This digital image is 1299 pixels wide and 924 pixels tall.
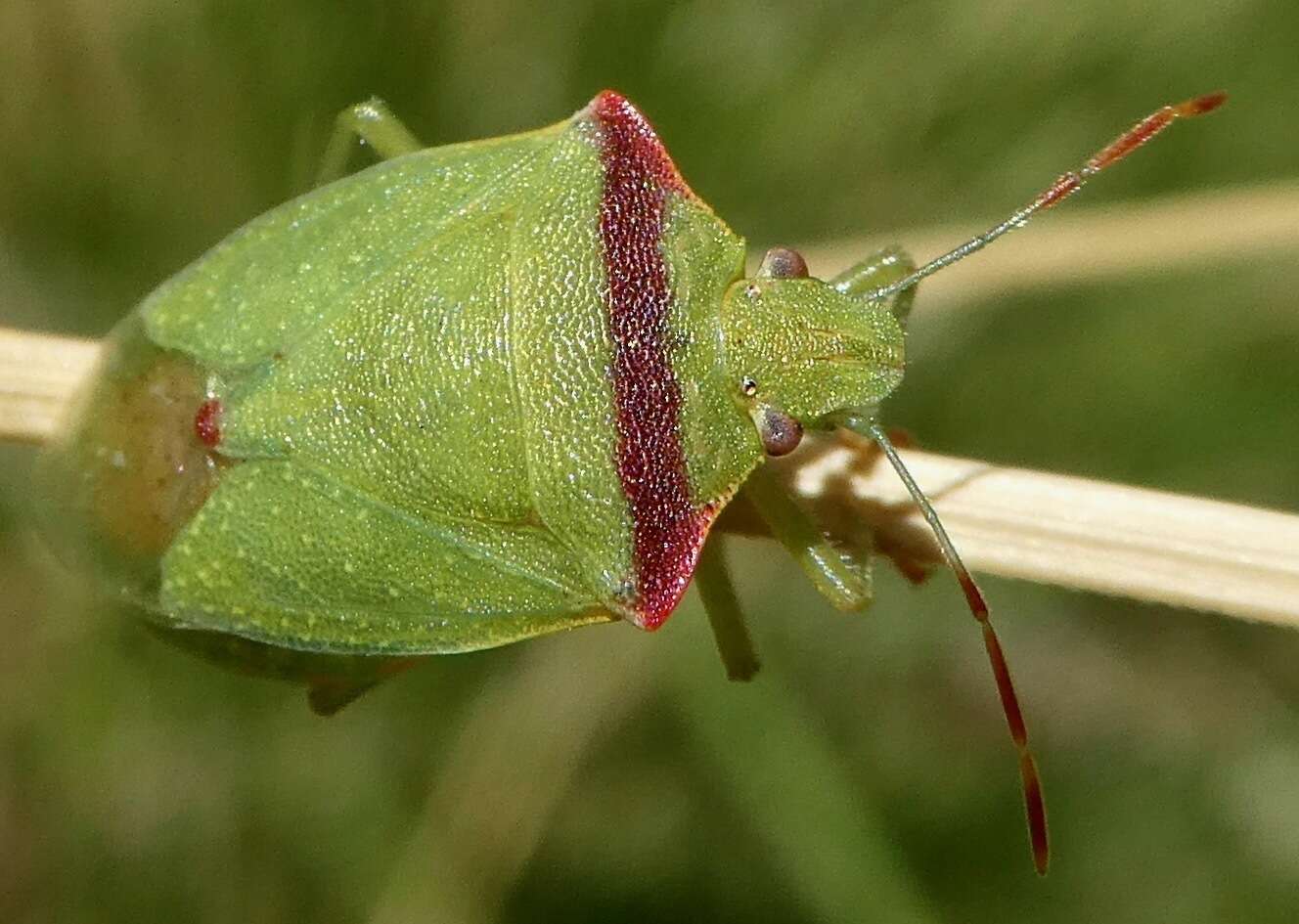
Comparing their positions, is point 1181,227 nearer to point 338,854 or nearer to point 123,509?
point 123,509

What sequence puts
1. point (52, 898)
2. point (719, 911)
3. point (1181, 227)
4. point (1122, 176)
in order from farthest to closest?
point (1122, 176) → point (719, 911) → point (52, 898) → point (1181, 227)

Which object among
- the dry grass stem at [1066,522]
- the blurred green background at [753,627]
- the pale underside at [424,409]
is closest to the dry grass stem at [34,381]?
the dry grass stem at [1066,522]

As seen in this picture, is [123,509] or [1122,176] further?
[1122,176]

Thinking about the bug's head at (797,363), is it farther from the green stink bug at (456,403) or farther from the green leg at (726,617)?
the green leg at (726,617)

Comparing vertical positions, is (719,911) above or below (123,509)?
below

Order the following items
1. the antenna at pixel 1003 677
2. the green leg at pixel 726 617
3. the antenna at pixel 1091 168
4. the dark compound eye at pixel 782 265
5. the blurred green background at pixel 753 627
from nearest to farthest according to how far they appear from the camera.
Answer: the antenna at pixel 1003 677 → the antenna at pixel 1091 168 → the dark compound eye at pixel 782 265 → the green leg at pixel 726 617 → the blurred green background at pixel 753 627

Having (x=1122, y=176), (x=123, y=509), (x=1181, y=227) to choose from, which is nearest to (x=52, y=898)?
(x=123, y=509)

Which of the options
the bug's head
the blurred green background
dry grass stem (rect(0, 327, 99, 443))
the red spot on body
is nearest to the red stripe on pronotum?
the bug's head
